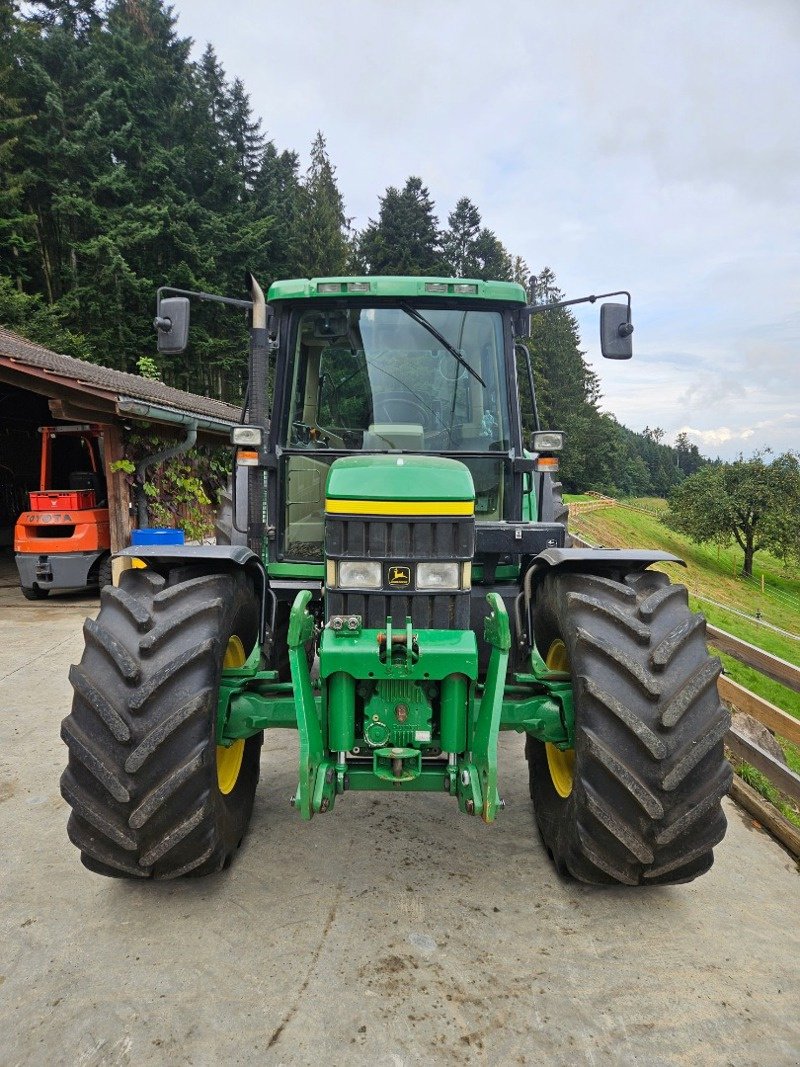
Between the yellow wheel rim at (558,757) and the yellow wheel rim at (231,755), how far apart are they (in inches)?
52.6

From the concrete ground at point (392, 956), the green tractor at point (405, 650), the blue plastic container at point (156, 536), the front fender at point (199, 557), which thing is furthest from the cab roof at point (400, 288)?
the blue plastic container at point (156, 536)

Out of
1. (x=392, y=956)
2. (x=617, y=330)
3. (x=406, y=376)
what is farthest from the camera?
(x=617, y=330)

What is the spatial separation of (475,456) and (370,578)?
1.14 metres

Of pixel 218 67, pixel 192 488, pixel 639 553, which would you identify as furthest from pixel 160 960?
pixel 218 67

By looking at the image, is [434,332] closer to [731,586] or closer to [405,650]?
[405,650]

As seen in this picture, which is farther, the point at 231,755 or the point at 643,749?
the point at 231,755

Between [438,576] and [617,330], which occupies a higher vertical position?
[617,330]

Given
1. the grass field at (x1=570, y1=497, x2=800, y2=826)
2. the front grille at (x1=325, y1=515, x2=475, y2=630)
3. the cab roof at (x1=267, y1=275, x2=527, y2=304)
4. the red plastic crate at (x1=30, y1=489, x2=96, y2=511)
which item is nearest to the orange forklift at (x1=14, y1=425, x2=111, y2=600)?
the red plastic crate at (x1=30, y1=489, x2=96, y2=511)

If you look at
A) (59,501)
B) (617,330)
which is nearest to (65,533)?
(59,501)

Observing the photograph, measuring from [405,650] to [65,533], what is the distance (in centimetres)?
777

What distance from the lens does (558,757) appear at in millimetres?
3000

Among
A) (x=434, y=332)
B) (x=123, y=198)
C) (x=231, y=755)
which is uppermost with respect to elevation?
(x=123, y=198)

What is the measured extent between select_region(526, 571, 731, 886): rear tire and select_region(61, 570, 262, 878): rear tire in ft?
4.25

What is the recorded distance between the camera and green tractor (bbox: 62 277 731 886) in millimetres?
2318
